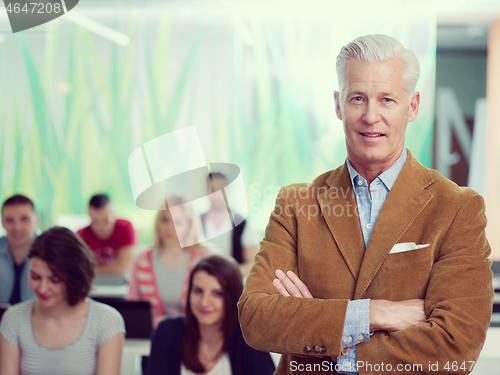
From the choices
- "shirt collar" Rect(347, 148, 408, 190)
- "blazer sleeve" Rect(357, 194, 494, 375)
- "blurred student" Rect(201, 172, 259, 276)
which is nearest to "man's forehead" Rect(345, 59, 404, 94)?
"shirt collar" Rect(347, 148, 408, 190)

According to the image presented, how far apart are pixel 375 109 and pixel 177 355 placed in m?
1.69

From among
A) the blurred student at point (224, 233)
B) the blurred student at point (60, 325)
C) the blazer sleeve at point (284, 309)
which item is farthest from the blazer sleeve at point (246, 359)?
the blurred student at point (224, 233)

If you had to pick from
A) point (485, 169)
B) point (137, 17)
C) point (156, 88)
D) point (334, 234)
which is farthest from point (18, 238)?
point (485, 169)

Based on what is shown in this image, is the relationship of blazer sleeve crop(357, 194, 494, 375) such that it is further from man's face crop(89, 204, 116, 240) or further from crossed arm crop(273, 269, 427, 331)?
man's face crop(89, 204, 116, 240)

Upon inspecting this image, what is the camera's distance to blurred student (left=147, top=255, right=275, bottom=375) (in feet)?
7.60

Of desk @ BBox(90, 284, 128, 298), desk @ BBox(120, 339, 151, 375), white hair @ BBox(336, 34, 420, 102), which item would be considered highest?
white hair @ BBox(336, 34, 420, 102)

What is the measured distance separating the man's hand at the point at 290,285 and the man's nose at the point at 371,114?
1.56 ft

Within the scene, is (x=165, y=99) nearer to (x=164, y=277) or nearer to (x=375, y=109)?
(x=164, y=277)

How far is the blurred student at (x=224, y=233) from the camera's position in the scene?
3.68 metres

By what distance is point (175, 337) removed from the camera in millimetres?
2383

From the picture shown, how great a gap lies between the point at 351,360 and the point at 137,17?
147 inches

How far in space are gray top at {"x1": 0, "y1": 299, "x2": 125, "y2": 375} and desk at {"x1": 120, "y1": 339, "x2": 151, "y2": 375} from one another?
48 centimetres

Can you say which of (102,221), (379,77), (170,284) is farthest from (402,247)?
(102,221)

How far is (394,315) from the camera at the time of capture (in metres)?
1.15
